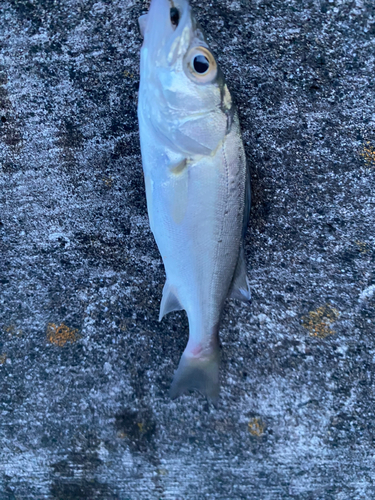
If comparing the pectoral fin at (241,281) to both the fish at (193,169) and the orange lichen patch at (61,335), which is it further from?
the orange lichen patch at (61,335)

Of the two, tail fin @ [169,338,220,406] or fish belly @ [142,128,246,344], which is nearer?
fish belly @ [142,128,246,344]

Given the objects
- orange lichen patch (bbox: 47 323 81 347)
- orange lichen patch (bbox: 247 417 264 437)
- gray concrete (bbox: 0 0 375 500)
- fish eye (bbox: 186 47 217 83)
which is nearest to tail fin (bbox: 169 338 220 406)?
gray concrete (bbox: 0 0 375 500)

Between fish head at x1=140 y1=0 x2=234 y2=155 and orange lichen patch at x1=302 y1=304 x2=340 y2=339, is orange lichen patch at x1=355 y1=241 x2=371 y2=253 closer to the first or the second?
orange lichen patch at x1=302 y1=304 x2=340 y2=339

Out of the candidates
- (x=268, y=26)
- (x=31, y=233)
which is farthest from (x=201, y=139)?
(x=31, y=233)

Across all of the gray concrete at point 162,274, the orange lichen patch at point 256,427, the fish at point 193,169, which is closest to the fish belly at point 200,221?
the fish at point 193,169

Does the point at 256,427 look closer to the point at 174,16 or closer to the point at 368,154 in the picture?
the point at 368,154

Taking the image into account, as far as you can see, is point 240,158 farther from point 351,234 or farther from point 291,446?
point 291,446
